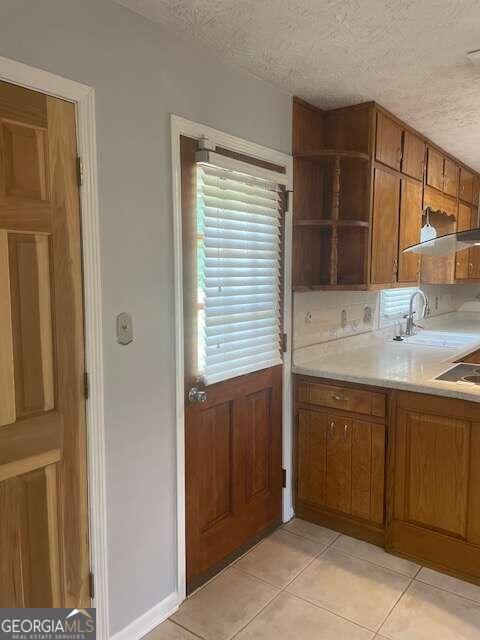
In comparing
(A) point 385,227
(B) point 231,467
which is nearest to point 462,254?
(A) point 385,227

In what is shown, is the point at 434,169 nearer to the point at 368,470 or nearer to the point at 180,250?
the point at 368,470

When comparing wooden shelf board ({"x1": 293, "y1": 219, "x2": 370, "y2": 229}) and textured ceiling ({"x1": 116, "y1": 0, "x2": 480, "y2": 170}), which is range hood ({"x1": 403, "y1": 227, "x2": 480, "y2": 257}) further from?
textured ceiling ({"x1": 116, "y1": 0, "x2": 480, "y2": 170})

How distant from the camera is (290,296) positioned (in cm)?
274

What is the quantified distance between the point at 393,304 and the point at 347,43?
2.45 m

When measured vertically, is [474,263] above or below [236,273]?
above

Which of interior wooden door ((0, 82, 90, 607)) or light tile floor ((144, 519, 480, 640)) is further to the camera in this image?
light tile floor ((144, 519, 480, 640))

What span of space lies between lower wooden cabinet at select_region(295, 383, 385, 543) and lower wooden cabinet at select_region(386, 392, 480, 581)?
0.11m

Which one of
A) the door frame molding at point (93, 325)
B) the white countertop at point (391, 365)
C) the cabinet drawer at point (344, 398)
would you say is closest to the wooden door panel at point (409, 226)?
the white countertop at point (391, 365)

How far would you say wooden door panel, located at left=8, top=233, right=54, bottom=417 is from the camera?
1.50m

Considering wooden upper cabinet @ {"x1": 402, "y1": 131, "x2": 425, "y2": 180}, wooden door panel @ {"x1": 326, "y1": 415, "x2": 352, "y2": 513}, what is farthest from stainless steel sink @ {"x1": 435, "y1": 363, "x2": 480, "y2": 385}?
wooden upper cabinet @ {"x1": 402, "y1": 131, "x2": 425, "y2": 180}

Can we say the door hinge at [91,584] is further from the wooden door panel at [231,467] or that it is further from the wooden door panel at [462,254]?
the wooden door panel at [462,254]

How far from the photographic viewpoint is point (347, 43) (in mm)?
2020

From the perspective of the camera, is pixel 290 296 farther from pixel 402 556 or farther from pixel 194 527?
pixel 402 556

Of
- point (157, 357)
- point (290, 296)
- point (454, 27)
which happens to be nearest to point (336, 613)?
point (157, 357)
